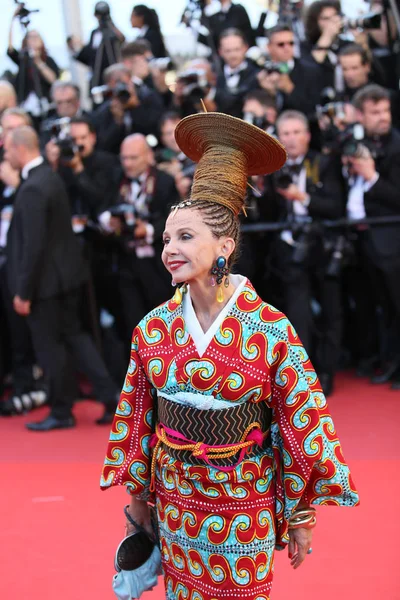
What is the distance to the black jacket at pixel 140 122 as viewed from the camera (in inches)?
269

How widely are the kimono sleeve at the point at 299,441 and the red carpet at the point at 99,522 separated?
3.59 feet

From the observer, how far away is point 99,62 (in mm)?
8039

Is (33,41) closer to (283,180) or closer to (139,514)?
(283,180)

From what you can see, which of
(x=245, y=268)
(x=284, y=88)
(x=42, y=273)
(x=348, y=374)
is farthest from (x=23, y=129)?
(x=348, y=374)

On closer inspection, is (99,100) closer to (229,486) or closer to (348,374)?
(348,374)

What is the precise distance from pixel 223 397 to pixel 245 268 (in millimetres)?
3547

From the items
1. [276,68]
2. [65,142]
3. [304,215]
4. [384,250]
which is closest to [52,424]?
[65,142]

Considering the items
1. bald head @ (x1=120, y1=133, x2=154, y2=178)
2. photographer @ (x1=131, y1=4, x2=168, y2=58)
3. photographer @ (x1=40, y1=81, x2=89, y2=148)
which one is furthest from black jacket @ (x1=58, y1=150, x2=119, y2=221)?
photographer @ (x1=131, y1=4, x2=168, y2=58)

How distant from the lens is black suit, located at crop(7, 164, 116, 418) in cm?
528

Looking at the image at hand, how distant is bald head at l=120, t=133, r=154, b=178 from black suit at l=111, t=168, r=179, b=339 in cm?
7

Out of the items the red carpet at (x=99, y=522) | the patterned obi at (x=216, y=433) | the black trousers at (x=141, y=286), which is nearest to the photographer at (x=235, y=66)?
the black trousers at (x=141, y=286)

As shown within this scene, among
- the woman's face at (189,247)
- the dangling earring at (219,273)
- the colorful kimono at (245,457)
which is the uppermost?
the woman's face at (189,247)

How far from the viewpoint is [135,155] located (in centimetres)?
594

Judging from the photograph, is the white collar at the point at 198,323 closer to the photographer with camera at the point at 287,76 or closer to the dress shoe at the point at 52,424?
the dress shoe at the point at 52,424
